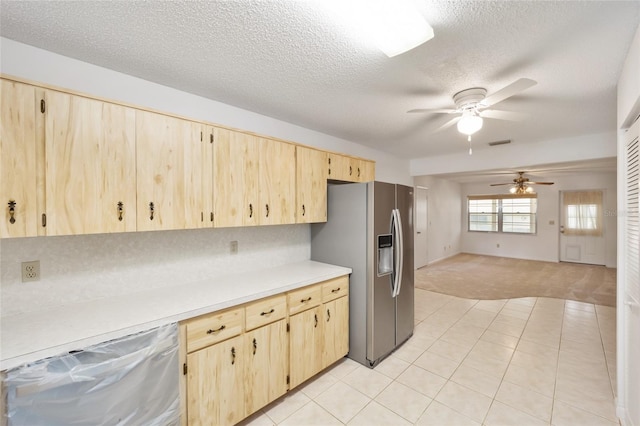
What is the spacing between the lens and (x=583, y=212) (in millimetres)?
6871

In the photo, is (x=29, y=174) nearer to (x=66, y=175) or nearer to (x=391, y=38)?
(x=66, y=175)

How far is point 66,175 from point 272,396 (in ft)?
6.56

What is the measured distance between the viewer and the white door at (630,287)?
1597 millimetres

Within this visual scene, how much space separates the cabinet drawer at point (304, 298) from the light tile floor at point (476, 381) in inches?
28.3

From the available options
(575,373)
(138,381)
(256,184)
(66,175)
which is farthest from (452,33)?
(575,373)

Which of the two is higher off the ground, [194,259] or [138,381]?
[194,259]

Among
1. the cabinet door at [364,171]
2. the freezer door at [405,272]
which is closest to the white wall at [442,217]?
the cabinet door at [364,171]

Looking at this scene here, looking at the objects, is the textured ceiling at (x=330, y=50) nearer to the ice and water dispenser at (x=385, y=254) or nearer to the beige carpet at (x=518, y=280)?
the ice and water dispenser at (x=385, y=254)

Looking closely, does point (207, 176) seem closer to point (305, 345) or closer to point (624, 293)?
point (305, 345)

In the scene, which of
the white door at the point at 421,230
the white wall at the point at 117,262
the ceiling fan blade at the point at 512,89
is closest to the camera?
the white wall at the point at 117,262

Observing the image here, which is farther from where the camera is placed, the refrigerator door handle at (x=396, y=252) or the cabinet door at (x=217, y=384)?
the refrigerator door handle at (x=396, y=252)

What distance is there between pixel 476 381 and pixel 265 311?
2.00 metres

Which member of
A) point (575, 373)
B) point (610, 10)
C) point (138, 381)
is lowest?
point (575, 373)

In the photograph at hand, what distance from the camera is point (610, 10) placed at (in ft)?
4.36
